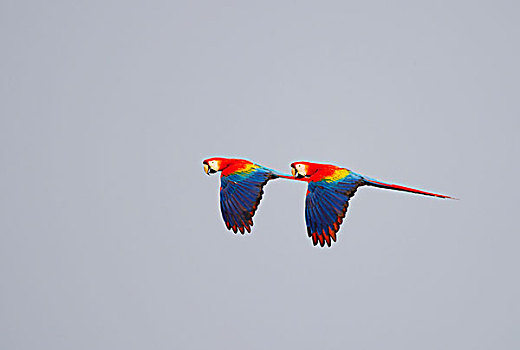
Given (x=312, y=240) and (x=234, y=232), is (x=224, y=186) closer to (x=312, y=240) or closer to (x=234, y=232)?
(x=234, y=232)

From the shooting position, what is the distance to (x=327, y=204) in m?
11.5

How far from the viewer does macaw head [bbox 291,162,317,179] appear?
40.3 ft

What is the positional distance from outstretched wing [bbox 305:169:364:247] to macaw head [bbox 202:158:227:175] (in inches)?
74.1

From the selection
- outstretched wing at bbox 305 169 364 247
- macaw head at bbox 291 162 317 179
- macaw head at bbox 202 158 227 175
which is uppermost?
macaw head at bbox 202 158 227 175

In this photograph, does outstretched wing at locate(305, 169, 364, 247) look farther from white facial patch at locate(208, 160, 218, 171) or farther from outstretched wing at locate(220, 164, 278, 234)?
white facial patch at locate(208, 160, 218, 171)

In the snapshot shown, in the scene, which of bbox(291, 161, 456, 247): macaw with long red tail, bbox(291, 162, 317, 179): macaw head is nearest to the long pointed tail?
bbox(291, 161, 456, 247): macaw with long red tail

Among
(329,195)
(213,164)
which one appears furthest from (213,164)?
(329,195)

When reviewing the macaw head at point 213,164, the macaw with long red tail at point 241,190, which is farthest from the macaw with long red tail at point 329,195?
the macaw head at point 213,164

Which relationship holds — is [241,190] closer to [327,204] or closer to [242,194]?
[242,194]

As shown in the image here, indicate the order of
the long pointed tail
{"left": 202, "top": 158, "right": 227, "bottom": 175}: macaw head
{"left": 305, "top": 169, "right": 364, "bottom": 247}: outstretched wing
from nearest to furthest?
{"left": 305, "top": 169, "right": 364, "bottom": 247}: outstretched wing, the long pointed tail, {"left": 202, "top": 158, "right": 227, "bottom": 175}: macaw head

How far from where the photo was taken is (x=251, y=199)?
12430mm

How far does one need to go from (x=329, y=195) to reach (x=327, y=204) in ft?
0.48

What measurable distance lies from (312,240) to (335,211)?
48cm

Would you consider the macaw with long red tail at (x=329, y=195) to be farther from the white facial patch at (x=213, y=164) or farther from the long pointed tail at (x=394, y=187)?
the white facial patch at (x=213, y=164)
